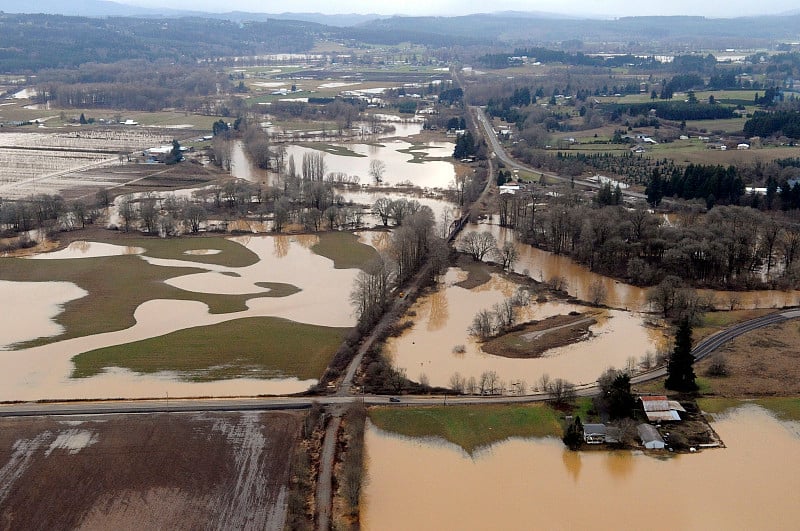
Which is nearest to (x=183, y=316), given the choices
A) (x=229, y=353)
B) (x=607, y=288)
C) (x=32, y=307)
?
(x=229, y=353)

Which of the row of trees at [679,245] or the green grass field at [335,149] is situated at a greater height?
the green grass field at [335,149]

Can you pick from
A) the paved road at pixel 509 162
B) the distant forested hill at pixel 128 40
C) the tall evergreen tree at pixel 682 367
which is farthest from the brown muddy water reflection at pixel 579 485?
the distant forested hill at pixel 128 40

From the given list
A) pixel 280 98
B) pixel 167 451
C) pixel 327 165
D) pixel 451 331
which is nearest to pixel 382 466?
pixel 167 451

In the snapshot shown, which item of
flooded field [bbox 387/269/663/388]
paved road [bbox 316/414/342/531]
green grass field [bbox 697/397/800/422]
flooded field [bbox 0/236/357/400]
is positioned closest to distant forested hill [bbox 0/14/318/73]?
flooded field [bbox 0/236/357/400]

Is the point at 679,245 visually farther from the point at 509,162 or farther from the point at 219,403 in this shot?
the point at 509,162

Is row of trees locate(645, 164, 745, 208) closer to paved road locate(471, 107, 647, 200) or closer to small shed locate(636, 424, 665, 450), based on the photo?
paved road locate(471, 107, 647, 200)

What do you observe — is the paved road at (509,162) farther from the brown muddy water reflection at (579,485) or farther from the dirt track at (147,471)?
the dirt track at (147,471)
